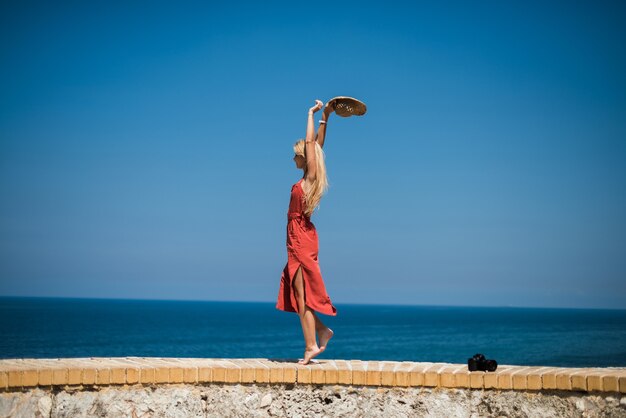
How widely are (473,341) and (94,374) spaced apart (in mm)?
79316

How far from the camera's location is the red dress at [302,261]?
25.9ft

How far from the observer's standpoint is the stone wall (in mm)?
6719

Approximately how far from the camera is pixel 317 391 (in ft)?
22.9

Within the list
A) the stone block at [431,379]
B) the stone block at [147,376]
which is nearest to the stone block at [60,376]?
the stone block at [147,376]

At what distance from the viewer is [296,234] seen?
314 inches

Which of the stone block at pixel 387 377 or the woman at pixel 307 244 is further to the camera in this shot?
the woman at pixel 307 244

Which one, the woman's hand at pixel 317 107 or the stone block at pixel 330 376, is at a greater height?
the woman's hand at pixel 317 107

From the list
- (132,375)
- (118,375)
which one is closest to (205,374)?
(132,375)

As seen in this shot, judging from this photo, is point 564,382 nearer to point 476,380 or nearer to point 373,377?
point 476,380

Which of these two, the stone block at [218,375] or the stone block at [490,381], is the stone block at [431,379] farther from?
the stone block at [218,375]

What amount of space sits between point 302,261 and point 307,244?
21 cm

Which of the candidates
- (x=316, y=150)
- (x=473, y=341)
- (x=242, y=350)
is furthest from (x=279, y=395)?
(x=473, y=341)

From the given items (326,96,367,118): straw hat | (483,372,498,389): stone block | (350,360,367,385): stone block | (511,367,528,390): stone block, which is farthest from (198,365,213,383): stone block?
(326,96,367,118): straw hat

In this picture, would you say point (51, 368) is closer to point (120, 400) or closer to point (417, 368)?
point (120, 400)
